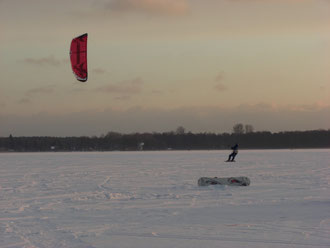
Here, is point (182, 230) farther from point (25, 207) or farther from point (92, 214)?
point (25, 207)

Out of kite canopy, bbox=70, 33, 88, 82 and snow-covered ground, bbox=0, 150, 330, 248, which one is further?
kite canopy, bbox=70, 33, 88, 82

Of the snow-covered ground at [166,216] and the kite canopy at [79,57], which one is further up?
the kite canopy at [79,57]

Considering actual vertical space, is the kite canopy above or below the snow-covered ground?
→ above

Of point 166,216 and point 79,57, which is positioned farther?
point 79,57

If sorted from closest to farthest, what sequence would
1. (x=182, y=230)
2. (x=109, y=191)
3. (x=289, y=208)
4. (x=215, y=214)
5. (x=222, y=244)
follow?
(x=222, y=244)
(x=182, y=230)
(x=215, y=214)
(x=289, y=208)
(x=109, y=191)

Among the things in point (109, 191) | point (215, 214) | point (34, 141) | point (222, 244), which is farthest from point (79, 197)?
point (34, 141)

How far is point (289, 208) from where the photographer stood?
852cm

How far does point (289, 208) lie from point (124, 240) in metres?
3.52

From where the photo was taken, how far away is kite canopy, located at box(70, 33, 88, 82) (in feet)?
42.5

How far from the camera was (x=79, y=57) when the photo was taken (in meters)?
13.0

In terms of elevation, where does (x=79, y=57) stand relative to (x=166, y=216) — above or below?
above

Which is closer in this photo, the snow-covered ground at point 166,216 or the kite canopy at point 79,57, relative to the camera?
the snow-covered ground at point 166,216

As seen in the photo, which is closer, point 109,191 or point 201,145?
point 109,191

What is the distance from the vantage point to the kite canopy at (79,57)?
510 inches
